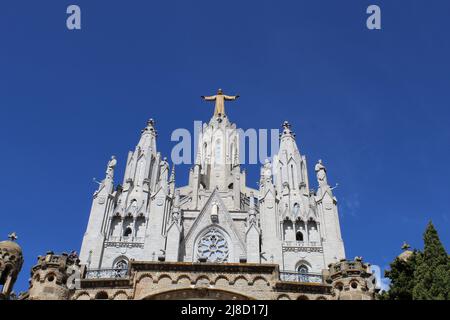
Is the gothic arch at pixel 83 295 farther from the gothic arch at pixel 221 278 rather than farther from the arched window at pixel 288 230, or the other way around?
the arched window at pixel 288 230

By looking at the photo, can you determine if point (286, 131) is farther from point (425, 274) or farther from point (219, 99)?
point (425, 274)

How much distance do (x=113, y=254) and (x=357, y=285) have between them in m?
23.4

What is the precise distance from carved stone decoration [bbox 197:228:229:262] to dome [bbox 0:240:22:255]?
14240 mm

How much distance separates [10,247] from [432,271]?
26.7 metres

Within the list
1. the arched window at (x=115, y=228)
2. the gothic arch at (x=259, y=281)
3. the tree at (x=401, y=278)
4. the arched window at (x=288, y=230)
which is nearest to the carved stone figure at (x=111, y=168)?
the arched window at (x=115, y=228)

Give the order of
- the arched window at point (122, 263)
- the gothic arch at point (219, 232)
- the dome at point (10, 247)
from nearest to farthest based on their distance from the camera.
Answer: the dome at point (10, 247) → the arched window at point (122, 263) → the gothic arch at point (219, 232)

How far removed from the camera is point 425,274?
19.7m

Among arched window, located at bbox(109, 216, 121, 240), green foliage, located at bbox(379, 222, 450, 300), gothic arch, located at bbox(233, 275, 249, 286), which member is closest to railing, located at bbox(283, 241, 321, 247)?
arched window, located at bbox(109, 216, 121, 240)

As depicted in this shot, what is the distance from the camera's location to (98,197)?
43.4m

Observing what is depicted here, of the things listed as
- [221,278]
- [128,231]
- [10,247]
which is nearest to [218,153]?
[128,231]

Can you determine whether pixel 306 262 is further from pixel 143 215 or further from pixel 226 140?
pixel 226 140

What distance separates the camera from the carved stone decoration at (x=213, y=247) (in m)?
40.1
